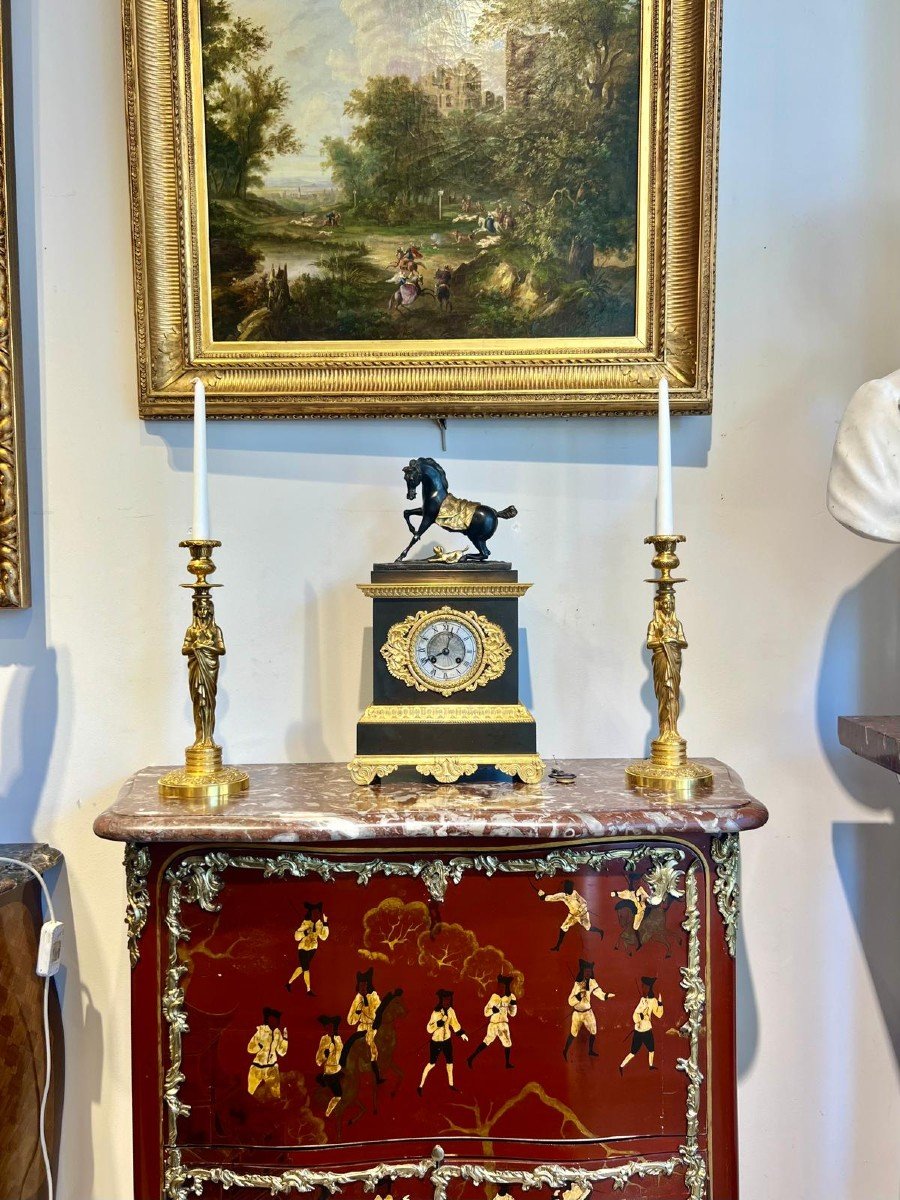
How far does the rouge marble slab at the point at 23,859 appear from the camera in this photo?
155cm

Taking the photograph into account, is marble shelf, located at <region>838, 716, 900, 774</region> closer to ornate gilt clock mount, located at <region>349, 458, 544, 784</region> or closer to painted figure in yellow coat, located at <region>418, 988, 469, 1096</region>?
ornate gilt clock mount, located at <region>349, 458, 544, 784</region>

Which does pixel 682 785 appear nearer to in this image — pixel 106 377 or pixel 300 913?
pixel 300 913

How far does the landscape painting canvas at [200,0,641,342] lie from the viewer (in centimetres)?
163

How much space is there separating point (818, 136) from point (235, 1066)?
1.97 meters

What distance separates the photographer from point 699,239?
162 centimetres

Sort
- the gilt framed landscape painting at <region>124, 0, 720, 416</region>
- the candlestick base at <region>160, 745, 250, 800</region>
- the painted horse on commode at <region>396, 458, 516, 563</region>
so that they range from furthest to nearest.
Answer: the gilt framed landscape painting at <region>124, 0, 720, 416</region>
the painted horse on commode at <region>396, 458, 516, 563</region>
the candlestick base at <region>160, 745, 250, 800</region>

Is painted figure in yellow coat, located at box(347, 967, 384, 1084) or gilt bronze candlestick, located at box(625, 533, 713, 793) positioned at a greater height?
gilt bronze candlestick, located at box(625, 533, 713, 793)

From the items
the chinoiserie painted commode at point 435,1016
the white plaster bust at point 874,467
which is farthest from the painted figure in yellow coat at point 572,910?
the white plaster bust at point 874,467

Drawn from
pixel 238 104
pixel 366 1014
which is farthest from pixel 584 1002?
pixel 238 104

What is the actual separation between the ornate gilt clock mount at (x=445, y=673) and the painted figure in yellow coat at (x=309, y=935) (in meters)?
0.21

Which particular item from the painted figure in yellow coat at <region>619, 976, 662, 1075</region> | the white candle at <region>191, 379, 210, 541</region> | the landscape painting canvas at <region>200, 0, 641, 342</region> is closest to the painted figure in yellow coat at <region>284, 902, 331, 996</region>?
the painted figure in yellow coat at <region>619, 976, 662, 1075</region>

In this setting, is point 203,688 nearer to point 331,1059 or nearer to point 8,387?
point 331,1059

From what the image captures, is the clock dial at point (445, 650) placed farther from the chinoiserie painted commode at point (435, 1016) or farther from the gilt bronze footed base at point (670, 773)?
the gilt bronze footed base at point (670, 773)

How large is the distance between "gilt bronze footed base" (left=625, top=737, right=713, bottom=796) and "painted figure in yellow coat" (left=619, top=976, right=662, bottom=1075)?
11.6 inches
